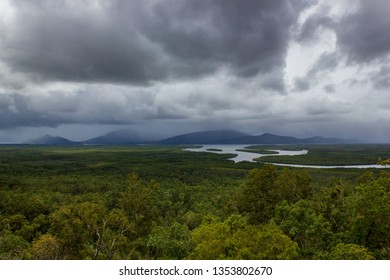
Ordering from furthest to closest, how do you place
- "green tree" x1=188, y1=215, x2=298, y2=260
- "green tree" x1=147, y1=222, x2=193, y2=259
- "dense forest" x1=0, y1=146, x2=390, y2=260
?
"green tree" x1=147, y1=222, x2=193, y2=259 → "dense forest" x1=0, y1=146, x2=390, y2=260 → "green tree" x1=188, y1=215, x2=298, y2=260

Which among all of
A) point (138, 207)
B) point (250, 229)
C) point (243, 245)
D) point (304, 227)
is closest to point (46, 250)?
point (138, 207)

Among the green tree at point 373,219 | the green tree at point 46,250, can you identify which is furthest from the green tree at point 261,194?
the green tree at point 46,250

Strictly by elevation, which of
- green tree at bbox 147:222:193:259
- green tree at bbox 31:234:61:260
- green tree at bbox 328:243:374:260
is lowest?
green tree at bbox 147:222:193:259

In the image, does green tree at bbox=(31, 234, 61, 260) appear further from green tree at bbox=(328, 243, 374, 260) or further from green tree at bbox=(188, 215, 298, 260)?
green tree at bbox=(328, 243, 374, 260)

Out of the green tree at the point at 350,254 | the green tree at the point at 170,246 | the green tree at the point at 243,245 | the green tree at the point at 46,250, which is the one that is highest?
the green tree at the point at 350,254

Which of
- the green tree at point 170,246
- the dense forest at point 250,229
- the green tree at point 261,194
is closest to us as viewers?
the dense forest at point 250,229

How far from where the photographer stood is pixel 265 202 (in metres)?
19.9

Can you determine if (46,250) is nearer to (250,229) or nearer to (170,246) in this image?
(170,246)

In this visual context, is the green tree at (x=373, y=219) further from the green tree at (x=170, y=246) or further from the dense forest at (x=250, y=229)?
the green tree at (x=170, y=246)

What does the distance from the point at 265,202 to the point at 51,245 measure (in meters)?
12.5

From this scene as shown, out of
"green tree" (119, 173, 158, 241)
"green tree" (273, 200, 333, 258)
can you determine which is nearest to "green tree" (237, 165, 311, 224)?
"green tree" (273, 200, 333, 258)

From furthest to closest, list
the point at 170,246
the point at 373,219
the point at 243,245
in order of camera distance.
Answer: the point at 170,246 → the point at 373,219 → the point at 243,245
